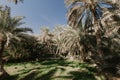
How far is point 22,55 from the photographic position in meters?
42.3

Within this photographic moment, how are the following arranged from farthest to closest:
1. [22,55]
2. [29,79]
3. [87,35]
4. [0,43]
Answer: [22,55], [87,35], [0,43], [29,79]

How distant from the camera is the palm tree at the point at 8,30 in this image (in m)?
27.6

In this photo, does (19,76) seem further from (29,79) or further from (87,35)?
(87,35)

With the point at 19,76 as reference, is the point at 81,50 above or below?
above

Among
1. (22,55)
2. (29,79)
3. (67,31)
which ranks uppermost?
(67,31)

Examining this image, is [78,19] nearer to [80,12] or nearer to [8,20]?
[80,12]

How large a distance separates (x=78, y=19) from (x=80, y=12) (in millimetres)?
1009

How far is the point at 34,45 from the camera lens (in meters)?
50.2

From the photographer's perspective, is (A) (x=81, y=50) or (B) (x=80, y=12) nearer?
(B) (x=80, y=12)

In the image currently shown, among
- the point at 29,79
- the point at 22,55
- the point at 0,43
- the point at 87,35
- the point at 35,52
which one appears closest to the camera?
the point at 29,79

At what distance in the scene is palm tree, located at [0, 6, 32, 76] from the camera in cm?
2761

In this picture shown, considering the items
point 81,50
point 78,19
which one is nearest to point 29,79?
point 78,19

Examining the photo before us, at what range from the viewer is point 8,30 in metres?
28.7

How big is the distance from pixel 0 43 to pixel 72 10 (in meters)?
9.48
